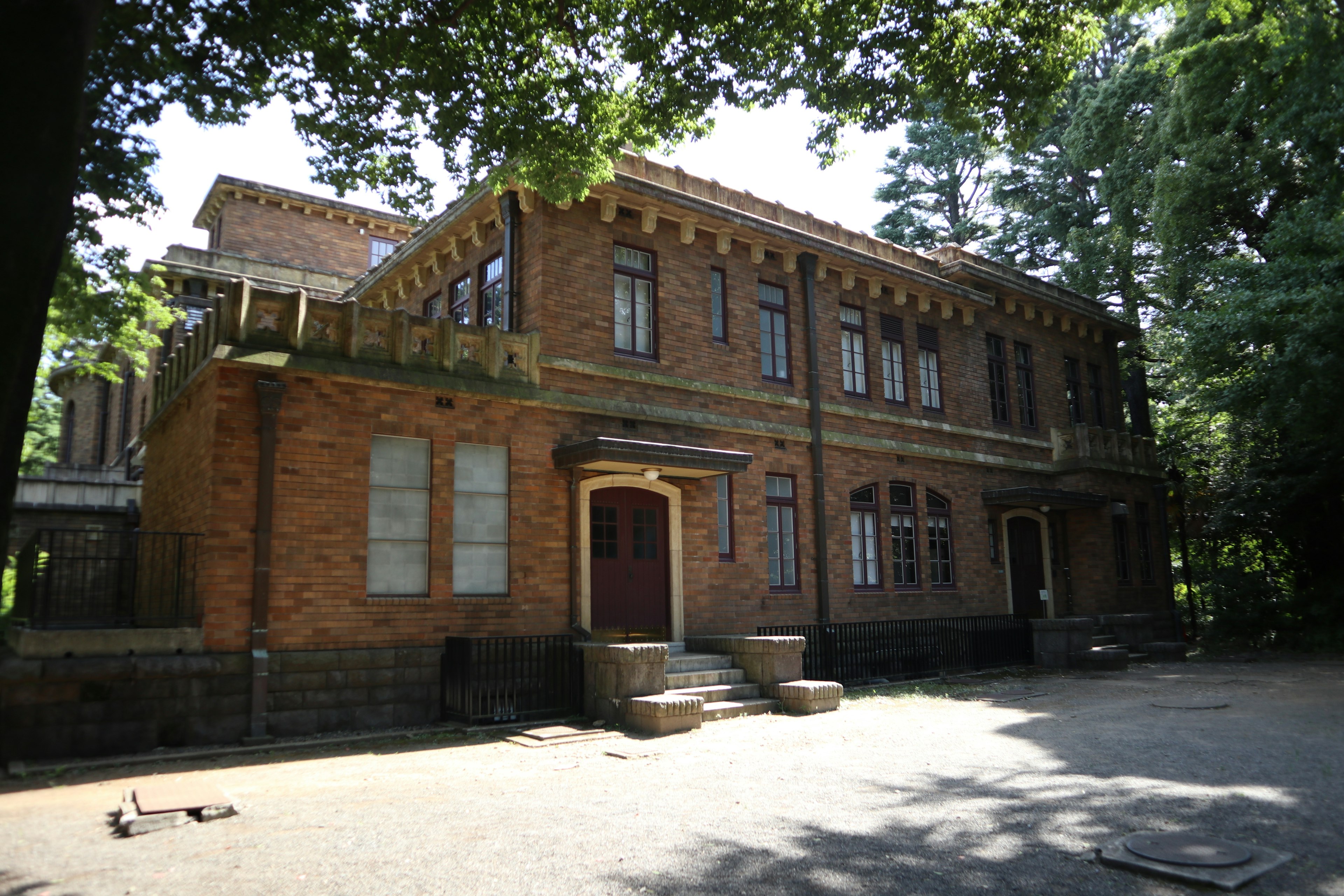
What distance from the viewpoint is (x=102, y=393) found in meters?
27.3

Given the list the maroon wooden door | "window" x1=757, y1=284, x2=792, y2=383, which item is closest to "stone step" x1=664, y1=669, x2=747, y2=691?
the maroon wooden door

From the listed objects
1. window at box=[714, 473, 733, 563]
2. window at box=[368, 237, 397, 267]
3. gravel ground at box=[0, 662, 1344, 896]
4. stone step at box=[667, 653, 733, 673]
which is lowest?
gravel ground at box=[0, 662, 1344, 896]

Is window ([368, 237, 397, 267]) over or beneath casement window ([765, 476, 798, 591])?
over

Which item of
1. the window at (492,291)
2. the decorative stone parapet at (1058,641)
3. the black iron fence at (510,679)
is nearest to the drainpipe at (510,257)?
the window at (492,291)

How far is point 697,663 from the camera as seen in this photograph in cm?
1226

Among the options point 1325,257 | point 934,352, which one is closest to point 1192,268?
point 1325,257

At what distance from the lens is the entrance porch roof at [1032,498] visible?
1827 centimetres

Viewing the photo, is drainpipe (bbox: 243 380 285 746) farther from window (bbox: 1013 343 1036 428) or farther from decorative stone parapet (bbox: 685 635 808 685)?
window (bbox: 1013 343 1036 428)

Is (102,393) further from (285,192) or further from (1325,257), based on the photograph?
(1325,257)

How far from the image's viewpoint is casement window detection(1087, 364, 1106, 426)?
2272 cm

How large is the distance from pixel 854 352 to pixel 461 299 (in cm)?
734

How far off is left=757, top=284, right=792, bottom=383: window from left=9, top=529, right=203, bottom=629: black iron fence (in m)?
9.33

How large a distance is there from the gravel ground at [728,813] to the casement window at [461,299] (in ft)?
25.0

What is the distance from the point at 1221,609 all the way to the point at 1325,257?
33.4 feet
